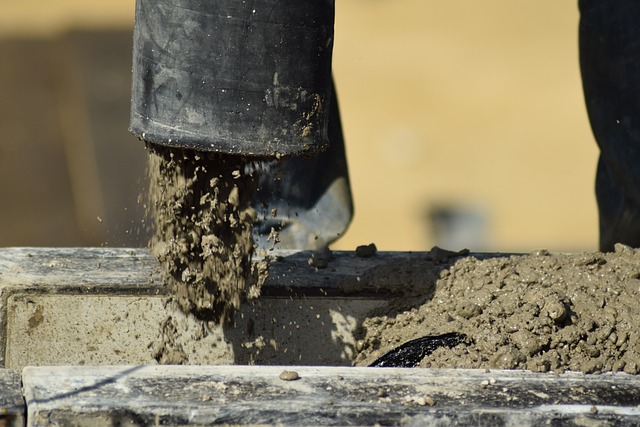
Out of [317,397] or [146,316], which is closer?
[317,397]

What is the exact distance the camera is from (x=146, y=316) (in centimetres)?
233

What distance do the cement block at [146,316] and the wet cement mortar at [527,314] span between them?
0.08 metres

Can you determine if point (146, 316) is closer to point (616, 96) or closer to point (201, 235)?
point (201, 235)

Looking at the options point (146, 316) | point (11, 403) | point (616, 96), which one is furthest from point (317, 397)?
point (616, 96)

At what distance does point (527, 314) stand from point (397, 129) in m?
6.48

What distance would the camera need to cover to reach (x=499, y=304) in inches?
79.0

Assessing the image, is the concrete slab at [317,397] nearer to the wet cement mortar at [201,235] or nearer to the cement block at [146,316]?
the wet cement mortar at [201,235]

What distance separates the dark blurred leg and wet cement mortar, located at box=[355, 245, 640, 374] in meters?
0.56

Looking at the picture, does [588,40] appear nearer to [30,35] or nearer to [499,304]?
[499,304]

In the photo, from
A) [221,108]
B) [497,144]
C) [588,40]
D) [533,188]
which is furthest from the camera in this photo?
[497,144]

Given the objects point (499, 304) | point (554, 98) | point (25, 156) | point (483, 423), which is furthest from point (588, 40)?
A: point (554, 98)

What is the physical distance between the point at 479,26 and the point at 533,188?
147 inches

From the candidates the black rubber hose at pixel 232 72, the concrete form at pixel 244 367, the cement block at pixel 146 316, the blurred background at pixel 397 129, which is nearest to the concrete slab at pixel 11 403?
the concrete form at pixel 244 367

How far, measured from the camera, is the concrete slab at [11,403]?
1466 mm
